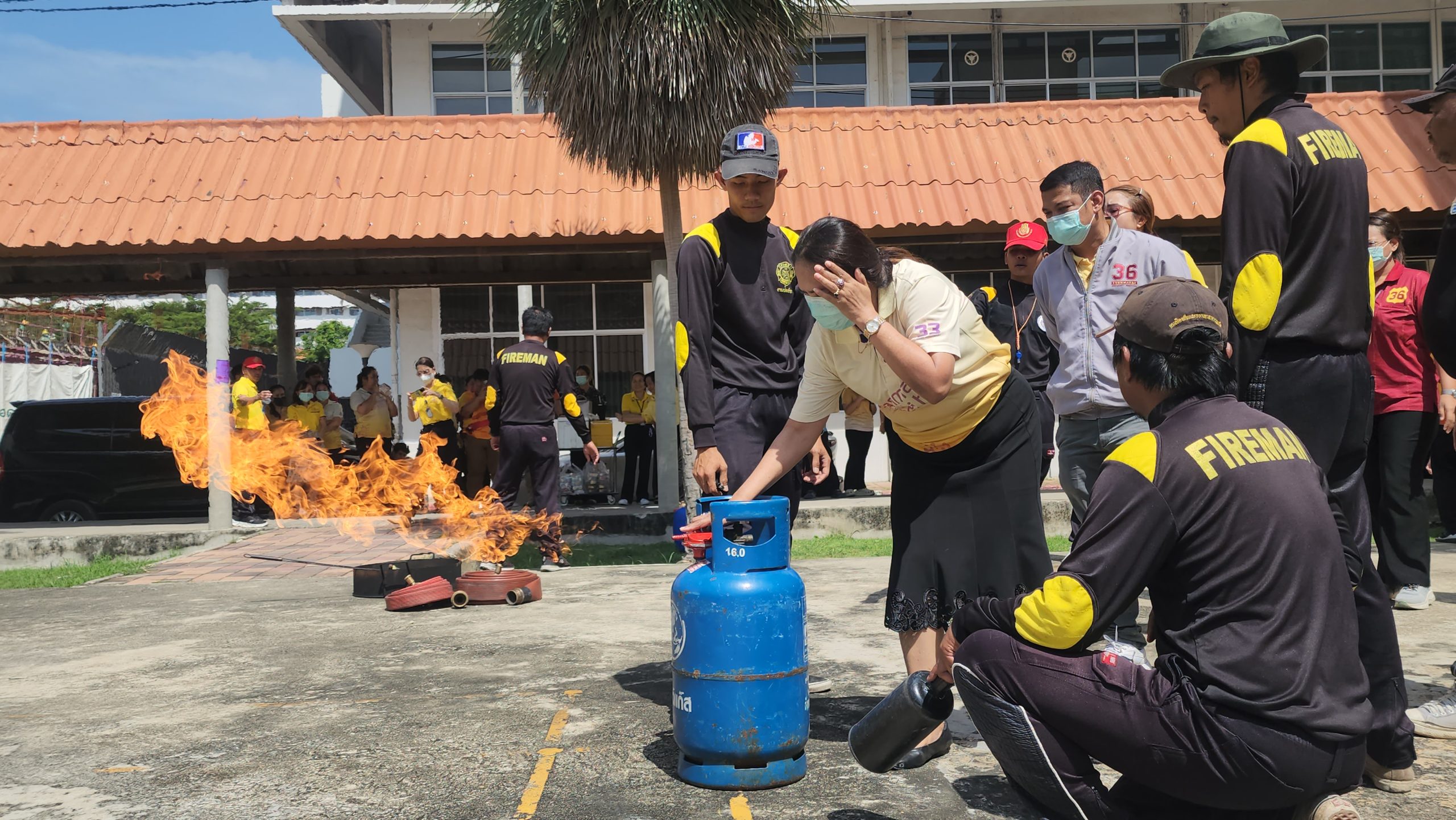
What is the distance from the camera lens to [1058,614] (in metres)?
2.48

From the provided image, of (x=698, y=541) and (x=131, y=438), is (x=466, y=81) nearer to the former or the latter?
(x=131, y=438)

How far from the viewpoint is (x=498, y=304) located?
1595 centimetres

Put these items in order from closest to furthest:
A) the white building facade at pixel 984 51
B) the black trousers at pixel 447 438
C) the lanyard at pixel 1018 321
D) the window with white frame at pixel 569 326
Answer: the lanyard at pixel 1018 321 → the black trousers at pixel 447 438 → the window with white frame at pixel 569 326 → the white building facade at pixel 984 51

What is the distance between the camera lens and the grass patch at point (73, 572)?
360 inches

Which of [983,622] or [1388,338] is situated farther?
[1388,338]

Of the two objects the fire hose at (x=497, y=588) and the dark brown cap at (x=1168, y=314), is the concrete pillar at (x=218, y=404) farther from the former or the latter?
the dark brown cap at (x=1168, y=314)

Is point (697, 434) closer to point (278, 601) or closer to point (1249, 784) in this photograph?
point (1249, 784)

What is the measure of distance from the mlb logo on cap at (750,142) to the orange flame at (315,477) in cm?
486

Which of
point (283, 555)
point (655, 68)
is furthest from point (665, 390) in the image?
point (283, 555)

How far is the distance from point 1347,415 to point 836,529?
8.07m

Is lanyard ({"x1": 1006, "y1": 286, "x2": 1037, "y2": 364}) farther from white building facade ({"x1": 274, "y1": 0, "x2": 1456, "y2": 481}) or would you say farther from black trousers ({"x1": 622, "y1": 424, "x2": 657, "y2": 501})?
white building facade ({"x1": 274, "y1": 0, "x2": 1456, "y2": 481})

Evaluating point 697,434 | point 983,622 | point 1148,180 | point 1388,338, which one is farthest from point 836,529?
point 983,622

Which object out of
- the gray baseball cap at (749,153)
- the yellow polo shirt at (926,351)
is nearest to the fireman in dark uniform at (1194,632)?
the yellow polo shirt at (926,351)

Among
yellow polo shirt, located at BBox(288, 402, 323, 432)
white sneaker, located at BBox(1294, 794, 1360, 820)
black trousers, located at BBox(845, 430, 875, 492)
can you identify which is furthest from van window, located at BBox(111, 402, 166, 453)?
white sneaker, located at BBox(1294, 794, 1360, 820)
